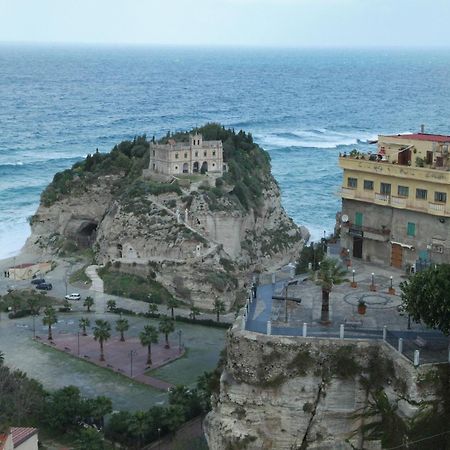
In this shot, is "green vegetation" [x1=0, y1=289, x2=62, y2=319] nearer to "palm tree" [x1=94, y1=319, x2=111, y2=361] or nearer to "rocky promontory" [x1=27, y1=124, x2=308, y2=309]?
"rocky promontory" [x1=27, y1=124, x2=308, y2=309]

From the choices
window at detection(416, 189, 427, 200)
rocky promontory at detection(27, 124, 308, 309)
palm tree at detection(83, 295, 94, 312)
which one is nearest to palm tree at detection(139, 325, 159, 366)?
palm tree at detection(83, 295, 94, 312)

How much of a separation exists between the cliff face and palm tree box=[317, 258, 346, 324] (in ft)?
9.65

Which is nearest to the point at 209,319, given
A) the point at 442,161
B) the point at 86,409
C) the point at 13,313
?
the point at 13,313

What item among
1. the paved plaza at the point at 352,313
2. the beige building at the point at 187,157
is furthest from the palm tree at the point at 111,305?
the paved plaza at the point at 352,313

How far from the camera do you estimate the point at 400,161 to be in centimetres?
4312

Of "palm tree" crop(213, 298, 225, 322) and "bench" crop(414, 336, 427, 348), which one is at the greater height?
"bench" crop(414, 336, 427, 348)

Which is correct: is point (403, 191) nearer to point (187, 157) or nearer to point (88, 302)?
point (88, 302)

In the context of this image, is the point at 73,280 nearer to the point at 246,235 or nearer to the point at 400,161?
the point at 246,235

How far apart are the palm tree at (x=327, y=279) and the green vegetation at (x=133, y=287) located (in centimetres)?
4552

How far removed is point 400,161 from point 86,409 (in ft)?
73.7

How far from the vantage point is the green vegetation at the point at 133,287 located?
80.1 metres

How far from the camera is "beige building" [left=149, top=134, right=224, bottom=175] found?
93.8 metres

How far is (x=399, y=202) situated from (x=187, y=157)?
185ft

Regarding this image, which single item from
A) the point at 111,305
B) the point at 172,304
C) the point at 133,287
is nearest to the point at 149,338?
the point at 172,304
